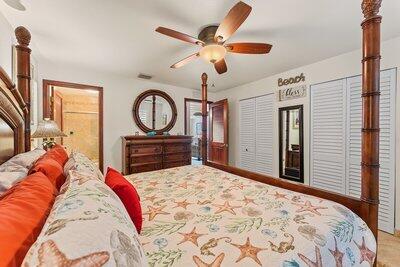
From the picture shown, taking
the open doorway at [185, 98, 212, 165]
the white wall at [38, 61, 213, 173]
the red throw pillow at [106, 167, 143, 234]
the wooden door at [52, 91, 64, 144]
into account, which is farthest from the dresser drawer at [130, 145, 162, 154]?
the red throw pillow at [106, 167, 143, 234]

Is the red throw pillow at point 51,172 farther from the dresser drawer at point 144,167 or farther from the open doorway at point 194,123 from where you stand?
the open doorway at point 194,123

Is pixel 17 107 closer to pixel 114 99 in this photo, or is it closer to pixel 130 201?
pixel 130 201

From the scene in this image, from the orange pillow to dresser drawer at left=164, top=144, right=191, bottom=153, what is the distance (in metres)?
3.11

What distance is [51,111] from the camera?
3.31m

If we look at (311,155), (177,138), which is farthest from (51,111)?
(311,155)

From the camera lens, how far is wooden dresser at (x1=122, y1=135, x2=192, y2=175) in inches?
140

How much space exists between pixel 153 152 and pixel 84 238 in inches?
135

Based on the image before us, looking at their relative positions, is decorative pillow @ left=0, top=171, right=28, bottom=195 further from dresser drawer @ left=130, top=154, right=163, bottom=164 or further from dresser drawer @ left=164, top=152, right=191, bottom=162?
dresser drawer @ left=164, top=152, right=191, bottom=162

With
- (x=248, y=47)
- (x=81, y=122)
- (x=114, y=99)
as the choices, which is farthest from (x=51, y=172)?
(x=81, y=122)

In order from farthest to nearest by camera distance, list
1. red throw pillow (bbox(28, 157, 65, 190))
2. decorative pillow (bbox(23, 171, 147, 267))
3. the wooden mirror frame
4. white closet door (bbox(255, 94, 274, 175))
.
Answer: the wooden mirror frame → white closet door (bbox(255, 94, 274, 175)) → red throw pillow (bbox(28, 157, 65, 190)) → decorative pillow (bbox(23, 171, 147, 267))

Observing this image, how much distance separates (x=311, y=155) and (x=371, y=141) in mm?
2221

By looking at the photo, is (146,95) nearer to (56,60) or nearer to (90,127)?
(56,60)

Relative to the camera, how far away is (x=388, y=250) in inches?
78.7

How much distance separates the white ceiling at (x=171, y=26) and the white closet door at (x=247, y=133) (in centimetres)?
130
